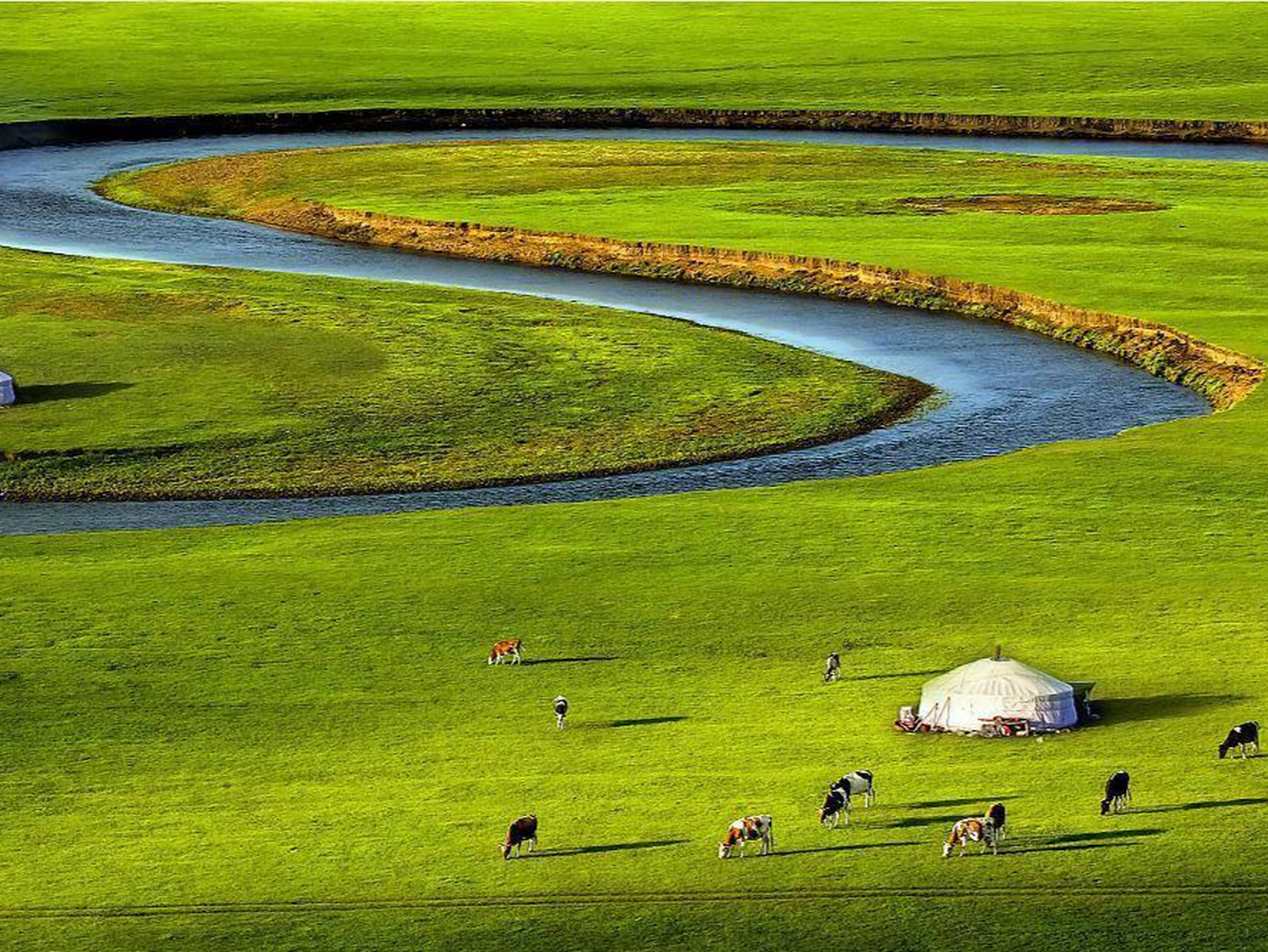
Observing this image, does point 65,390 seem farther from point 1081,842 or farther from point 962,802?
point 1081,842

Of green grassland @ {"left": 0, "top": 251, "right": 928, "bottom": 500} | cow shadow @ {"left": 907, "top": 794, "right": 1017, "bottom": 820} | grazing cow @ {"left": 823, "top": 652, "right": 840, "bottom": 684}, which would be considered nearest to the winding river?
green grassland @ {"left": 0, "top": 251, "right": 928, "bottom": 500}

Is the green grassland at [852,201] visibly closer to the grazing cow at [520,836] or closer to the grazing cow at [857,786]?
the grazing cow at [857,786]

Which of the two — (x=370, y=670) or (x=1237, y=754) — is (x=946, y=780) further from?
(x=370, y=670)

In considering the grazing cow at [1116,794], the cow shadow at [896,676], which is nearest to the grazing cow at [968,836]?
the grazing cow at [1116,794]

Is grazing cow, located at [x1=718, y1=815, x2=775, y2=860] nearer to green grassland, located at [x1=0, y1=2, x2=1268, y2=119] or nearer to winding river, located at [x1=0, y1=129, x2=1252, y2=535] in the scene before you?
winding river, located at [x1=0, y1=129, x2=1252, y2=535]

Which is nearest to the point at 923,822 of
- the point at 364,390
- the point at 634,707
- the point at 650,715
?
the point at 650,715
